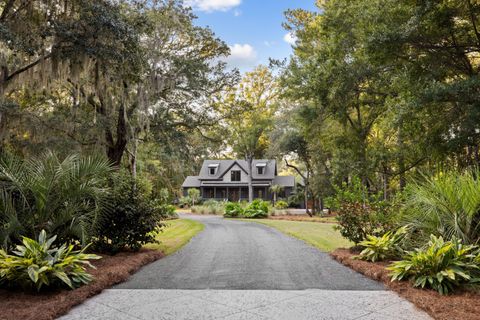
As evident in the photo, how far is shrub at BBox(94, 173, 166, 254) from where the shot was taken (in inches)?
296

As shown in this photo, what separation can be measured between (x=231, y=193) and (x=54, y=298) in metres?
36.2

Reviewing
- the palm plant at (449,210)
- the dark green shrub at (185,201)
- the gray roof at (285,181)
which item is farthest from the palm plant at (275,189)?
the palm plant at (449,210)

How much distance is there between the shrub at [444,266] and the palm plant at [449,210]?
0.36 metres

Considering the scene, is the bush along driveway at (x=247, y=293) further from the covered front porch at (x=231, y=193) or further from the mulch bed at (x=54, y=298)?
the covered front porch at (x=231, y=193)

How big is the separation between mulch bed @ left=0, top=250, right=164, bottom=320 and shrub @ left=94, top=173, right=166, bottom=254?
1.30m

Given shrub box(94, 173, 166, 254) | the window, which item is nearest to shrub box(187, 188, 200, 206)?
the window

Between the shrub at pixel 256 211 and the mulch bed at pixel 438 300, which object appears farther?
the shrub at pixel 256 211

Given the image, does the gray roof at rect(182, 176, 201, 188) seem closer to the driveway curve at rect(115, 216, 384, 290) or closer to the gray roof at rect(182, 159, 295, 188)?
the gray roof at rect(182, 159, 295, 188)

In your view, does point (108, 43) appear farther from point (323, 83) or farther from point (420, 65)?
point (420, 65)

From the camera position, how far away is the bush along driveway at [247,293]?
163 inches

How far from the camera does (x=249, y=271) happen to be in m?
6.27

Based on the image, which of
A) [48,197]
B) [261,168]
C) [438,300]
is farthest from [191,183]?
[438,300]

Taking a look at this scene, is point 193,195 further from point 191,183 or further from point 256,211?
point 256,211

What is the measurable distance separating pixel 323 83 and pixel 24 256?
948 centimetres
